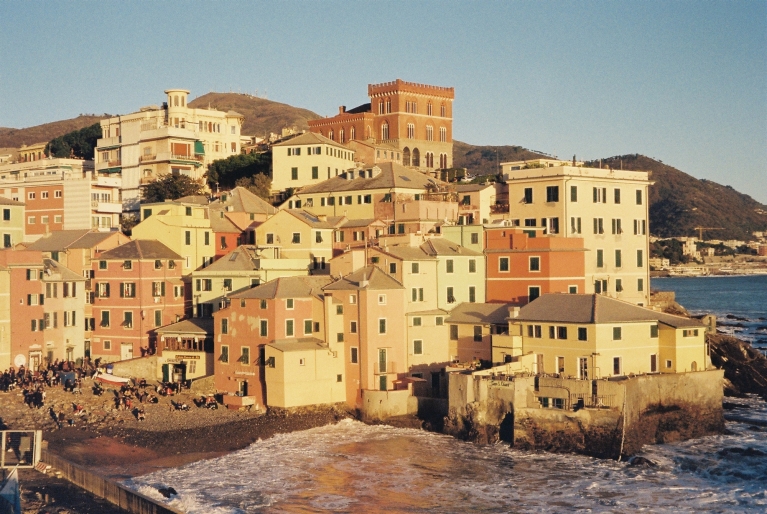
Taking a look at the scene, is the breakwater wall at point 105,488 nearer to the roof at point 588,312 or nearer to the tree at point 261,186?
the roof at point 588,312

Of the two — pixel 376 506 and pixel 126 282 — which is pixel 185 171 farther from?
pixel 376 506

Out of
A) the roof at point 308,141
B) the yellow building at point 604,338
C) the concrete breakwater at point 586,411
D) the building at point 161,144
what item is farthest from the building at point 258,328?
the building at point 161,144

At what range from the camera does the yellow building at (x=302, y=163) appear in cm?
9694

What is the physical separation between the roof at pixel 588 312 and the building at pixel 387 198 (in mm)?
17411

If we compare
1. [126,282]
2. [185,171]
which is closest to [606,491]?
[126,282]

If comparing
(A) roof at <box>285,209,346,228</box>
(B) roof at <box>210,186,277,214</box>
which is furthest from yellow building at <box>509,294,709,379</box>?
(B) roof at <box>210,186,277,214</box>

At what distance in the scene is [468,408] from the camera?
55.4 metres

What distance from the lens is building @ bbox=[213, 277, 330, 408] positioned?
61.4m

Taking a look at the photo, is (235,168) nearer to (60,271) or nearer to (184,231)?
(184,231)

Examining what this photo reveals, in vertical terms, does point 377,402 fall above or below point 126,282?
below

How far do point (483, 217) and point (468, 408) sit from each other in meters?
29.2

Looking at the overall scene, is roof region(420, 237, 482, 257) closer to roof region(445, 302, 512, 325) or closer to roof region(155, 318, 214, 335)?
roof region(445, 302, 512, 325)

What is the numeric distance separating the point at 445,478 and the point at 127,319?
33862mm

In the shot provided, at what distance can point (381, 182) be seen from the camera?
85938mm
